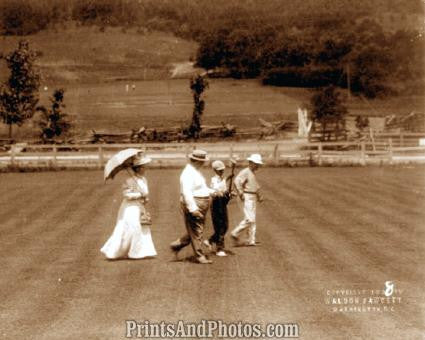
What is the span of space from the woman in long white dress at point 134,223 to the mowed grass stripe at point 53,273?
649mm

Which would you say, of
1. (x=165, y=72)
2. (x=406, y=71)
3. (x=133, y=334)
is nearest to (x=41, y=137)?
(x=165, y=72)

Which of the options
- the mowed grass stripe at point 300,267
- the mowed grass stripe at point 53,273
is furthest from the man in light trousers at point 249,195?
the mowed grass stripe at point 53,273

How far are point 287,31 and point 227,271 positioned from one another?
78.2 m

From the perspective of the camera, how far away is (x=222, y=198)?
14203 millimetres

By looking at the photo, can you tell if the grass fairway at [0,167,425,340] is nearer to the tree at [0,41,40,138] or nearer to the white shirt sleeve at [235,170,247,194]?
the white shirt sleeve at [235,170,247,194]

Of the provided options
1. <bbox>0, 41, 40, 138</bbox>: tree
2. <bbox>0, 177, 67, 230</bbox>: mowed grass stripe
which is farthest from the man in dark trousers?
<bbox>0, 41, 40, 138</bbox>: tree

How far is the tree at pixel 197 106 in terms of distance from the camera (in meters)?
53.7

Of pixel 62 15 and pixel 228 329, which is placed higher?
pixel 62 15

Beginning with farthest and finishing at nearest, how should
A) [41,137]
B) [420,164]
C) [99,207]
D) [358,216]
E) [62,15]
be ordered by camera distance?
[62,15] → [41,137] → [420,164] → [99,207] → [358,216]

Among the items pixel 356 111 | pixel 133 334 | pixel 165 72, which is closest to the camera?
pixel 133 334

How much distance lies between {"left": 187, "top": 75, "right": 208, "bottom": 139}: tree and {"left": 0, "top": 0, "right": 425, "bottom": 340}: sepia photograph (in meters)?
0.14

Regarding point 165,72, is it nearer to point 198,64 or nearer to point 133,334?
point 198,64

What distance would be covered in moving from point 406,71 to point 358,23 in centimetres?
1646

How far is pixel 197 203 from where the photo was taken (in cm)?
1334
